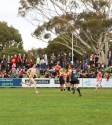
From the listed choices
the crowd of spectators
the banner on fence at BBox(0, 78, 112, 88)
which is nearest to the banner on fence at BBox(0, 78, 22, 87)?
the banner on fence at BBox(0, 78, 112, 88)

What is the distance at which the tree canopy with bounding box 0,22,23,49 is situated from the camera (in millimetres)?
105600

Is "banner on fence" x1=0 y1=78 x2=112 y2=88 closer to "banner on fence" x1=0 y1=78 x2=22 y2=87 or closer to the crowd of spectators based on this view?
"banner on fence" x1=0 y1=78 x2=22 y2=87

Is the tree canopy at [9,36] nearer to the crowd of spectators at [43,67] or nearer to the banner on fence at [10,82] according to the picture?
the crowd of spectators at [43,67]

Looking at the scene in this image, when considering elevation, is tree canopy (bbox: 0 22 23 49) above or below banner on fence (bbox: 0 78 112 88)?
above

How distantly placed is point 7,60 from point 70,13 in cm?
1715

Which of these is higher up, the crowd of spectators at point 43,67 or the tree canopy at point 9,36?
the tree canopy at point 9,36

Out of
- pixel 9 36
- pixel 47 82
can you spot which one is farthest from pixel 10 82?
pixel 9 36

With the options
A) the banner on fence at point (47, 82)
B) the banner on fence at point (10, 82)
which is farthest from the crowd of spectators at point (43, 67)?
the banner on fence at point (10, 82)

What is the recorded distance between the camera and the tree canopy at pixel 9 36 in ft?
346

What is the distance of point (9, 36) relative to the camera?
354ft

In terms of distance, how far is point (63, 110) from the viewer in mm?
16562

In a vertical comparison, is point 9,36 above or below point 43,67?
above

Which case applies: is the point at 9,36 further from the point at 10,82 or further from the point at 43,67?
the point at 10,82

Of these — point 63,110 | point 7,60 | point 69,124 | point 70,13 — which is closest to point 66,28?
point 70,13
